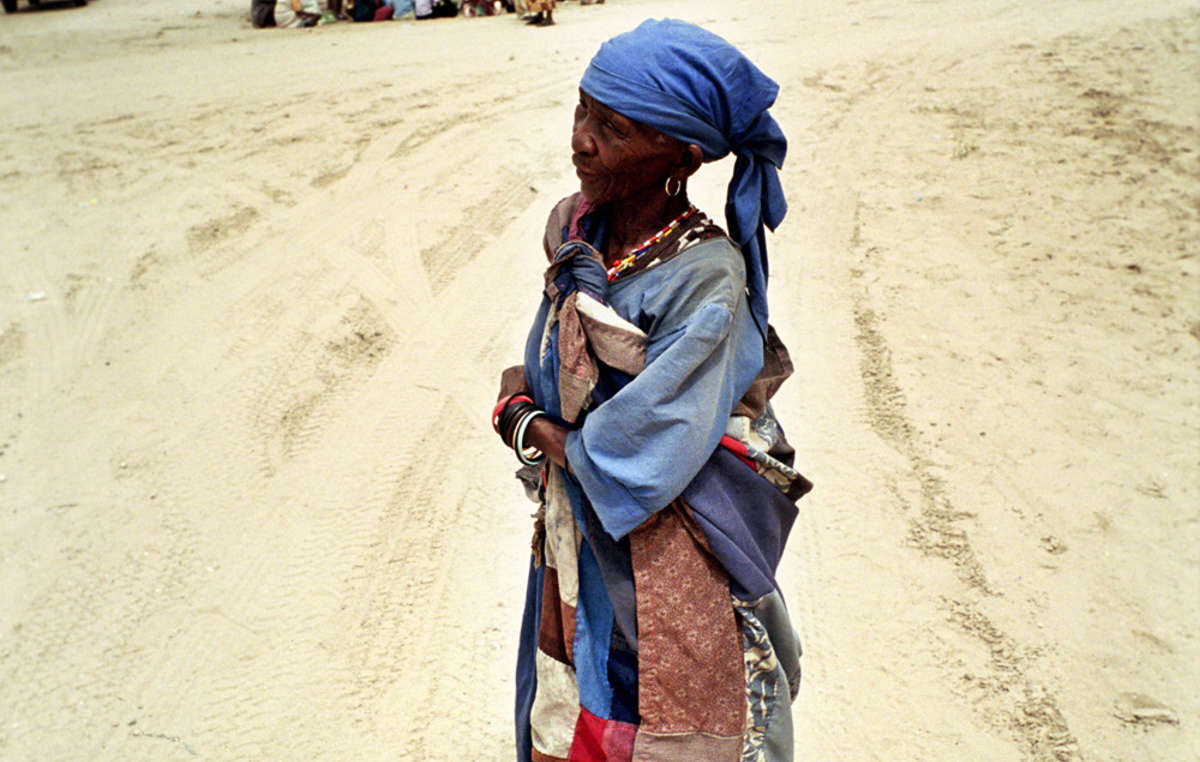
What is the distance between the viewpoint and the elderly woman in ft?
5.09

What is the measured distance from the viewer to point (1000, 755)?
2742 mm

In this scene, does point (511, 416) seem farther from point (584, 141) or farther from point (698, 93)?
point (698, 93)

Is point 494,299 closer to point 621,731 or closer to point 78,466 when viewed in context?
point 78,466

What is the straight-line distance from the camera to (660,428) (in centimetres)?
154

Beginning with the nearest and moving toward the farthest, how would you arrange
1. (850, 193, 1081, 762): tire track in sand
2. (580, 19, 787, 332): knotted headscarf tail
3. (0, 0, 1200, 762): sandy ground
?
(580, 19, 787, 332): knotted headscarf tail
(850, 193, 1081, 762): tire track in sand
(0, 0, 1200, 762): sandy ground

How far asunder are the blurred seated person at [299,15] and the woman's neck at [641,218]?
1092 centimetres

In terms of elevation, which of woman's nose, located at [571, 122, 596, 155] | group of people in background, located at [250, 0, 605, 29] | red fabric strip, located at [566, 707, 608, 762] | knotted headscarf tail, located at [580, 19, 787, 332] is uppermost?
knotted headscarf tail, located at [580, 19, 787, 332]

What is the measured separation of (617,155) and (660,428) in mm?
496

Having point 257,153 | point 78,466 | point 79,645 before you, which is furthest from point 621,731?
point 257,153

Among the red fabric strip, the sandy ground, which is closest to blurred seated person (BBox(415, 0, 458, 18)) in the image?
the sandy ground

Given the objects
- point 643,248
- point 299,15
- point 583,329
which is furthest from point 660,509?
point 299,15

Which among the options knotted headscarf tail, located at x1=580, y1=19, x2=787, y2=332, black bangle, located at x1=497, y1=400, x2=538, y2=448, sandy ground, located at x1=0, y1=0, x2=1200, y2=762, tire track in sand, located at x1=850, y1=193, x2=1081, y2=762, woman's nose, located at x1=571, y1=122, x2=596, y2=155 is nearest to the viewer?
knotted headscarf tail, located at x1=580, y1=19, x2=787, y2=332

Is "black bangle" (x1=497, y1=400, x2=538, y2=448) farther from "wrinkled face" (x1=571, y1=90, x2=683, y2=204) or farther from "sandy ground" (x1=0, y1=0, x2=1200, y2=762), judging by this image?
"sandy ground" (x1=0, y1=0, x2=1200, y2=762)

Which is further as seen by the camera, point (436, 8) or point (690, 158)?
point (436, 8)
